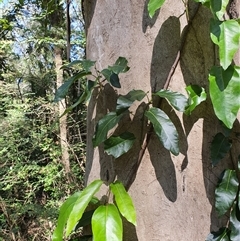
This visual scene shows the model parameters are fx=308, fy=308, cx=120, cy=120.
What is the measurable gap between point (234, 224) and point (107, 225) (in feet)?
0.77

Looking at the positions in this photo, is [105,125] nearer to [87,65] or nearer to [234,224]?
[87,65]

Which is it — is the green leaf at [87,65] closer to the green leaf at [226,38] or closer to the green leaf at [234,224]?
the green leaf at [226,38]

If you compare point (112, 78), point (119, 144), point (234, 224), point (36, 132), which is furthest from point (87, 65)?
point (36, 132)

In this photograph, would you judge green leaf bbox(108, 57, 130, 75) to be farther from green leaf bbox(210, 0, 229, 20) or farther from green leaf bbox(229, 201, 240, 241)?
green leaf bbox(229, 201, 240, 241)

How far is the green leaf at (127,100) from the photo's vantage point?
582 mm

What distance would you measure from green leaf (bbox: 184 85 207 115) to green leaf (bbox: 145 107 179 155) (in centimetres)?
5

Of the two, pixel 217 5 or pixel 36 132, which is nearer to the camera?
pixel 217 5

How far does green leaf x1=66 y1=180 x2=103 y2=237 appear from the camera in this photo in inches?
21.0

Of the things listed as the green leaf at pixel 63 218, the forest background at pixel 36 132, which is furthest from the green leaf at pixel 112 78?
the forest background at pixel 36 132

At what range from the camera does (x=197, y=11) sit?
60 cm

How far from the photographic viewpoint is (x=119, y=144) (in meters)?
0.59

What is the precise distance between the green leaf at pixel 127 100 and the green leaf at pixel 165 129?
1.5 inches

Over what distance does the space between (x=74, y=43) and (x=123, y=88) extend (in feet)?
14.8

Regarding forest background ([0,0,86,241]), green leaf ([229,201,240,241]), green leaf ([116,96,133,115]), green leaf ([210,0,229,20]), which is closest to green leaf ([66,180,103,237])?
green leaf ([116,96,133,115])
